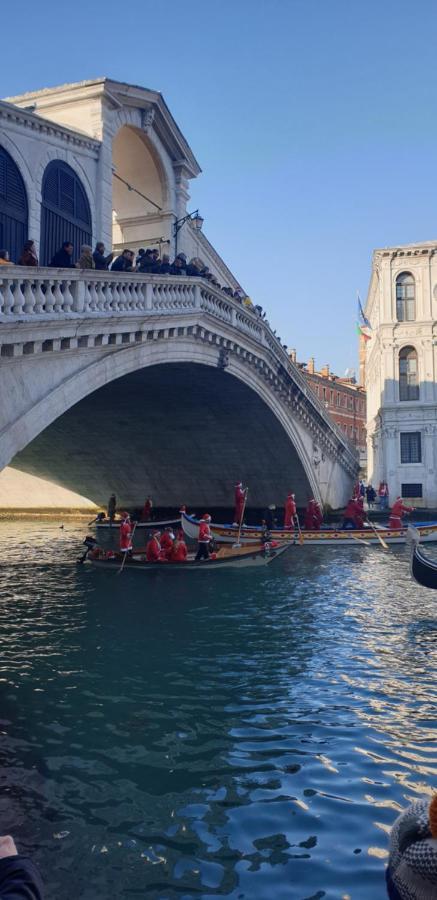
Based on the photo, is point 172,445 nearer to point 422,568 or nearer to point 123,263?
point 123,263

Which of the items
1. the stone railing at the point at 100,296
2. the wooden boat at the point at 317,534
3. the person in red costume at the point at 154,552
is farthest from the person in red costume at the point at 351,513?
the person in red costume at the point at 154,552

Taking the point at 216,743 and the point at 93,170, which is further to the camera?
the point at 93,170

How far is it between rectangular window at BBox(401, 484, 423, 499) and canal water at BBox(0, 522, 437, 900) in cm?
1877

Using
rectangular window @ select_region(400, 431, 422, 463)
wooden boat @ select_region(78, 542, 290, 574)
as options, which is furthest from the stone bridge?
wooden boat @ select_region(78, 542, 290, 574)

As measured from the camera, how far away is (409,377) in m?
32.3

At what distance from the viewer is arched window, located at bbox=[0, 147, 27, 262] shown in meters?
12.9

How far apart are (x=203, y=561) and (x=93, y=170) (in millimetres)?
9015

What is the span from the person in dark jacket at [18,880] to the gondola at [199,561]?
48.7 ft

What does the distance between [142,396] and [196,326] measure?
592 cm

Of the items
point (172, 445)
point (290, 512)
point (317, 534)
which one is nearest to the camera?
point (317, 534)

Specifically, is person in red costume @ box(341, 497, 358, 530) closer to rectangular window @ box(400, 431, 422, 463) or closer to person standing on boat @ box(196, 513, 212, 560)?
person standing on boat @ box(196, 513, 212, 560)

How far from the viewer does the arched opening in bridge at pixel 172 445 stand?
21.6m

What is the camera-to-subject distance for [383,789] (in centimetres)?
569

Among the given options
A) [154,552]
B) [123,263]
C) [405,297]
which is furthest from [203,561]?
[405,297]
